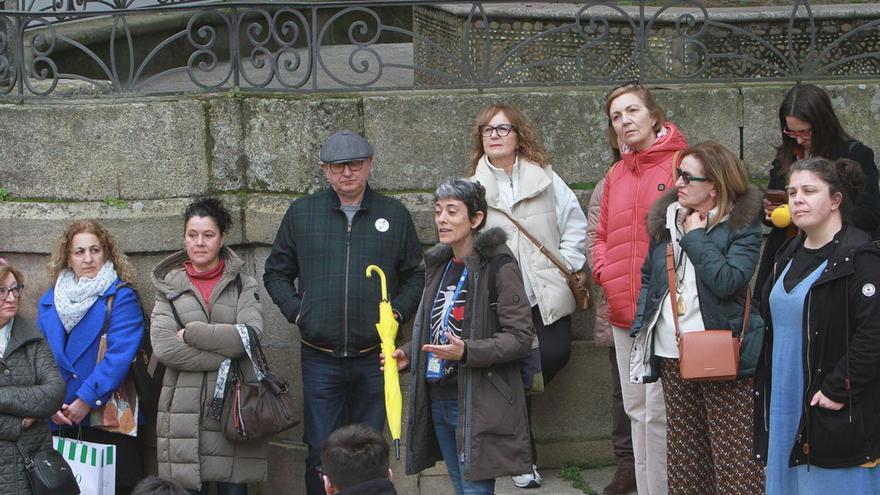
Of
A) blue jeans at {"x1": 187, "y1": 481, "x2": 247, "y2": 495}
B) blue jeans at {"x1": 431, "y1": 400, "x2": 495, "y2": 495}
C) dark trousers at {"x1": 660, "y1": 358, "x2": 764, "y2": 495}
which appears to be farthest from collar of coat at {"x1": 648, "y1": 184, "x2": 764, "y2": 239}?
blue jeans at {"x1": 187, "y1": 481, "x2": 247, "y2": 495}

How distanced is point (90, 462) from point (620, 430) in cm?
269

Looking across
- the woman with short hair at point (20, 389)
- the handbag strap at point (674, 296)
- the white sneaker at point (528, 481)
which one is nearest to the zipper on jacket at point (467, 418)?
the handbag strap at point (674, 296)

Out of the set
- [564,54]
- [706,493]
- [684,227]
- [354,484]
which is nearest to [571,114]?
[564,54]

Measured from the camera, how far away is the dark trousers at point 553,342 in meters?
7.32

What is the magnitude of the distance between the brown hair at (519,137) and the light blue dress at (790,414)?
1750mm

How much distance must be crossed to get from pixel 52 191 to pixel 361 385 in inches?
78.8

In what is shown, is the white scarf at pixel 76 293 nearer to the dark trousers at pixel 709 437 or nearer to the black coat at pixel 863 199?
the dark trousers at pixel 709 437

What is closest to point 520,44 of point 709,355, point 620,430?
point 620,430

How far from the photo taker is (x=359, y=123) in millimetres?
7633

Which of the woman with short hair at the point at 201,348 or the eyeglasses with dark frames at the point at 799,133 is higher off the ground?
the eyeglasses with dark frames at the point at 799,133

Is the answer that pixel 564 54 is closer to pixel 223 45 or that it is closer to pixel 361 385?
pixel 361 385

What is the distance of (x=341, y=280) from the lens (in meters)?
7.12

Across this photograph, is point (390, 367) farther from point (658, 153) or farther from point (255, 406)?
point (658, 153)

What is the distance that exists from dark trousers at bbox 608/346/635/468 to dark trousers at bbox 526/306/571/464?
0.25 metres
